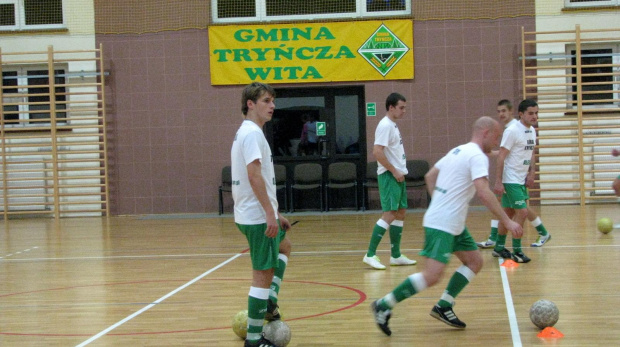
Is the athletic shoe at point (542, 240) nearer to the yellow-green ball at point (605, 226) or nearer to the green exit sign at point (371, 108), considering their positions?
the yellow-green ball at point (605, 226)

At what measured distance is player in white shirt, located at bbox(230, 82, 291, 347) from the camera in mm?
4277

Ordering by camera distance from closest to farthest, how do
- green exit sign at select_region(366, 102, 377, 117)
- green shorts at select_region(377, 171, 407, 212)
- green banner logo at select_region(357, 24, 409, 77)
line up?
1. green shorts at select_region(377, 171, 407, 212)
2. green banner logo at select_region(357, 24, 409, 77)
3. green exit sign at select_region(366, 102, 377, 117)

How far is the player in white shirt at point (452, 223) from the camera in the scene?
4.63 meters

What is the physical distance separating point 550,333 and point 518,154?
3465 mm

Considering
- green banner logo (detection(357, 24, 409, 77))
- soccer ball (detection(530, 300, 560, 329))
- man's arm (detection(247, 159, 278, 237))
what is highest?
green banner logo (detection(357, 24, 409, 77))

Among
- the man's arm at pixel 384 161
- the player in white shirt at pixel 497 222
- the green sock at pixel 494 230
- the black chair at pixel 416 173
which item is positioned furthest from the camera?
the black chair at pixel 416 173

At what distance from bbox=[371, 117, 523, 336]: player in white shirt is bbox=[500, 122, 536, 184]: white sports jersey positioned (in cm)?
284

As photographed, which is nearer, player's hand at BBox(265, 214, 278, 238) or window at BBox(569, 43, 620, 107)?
player's hand at BBox(265, 214, 278, 238)

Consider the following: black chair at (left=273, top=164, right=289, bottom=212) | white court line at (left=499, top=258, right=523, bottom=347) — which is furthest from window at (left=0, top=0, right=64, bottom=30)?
white court line at (left=499, top=258, right=523, bottom=347)

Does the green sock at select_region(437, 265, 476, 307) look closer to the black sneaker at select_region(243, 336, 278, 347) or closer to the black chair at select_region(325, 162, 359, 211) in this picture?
the black sneaker at select_region(243, 336, 278, 347)

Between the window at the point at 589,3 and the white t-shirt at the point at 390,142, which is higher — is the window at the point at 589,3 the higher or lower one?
the higher one

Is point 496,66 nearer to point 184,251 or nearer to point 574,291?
point 184,251

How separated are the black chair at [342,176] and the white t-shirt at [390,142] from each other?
290 inches

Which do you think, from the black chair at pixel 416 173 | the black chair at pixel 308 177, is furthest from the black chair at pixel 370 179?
the black chair at pixel 308 177
